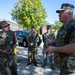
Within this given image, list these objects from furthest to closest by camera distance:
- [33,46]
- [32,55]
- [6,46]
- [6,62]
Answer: [32,55] → [33,46] → [6,62] → [6,46]

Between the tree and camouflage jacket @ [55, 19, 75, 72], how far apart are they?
31064mm

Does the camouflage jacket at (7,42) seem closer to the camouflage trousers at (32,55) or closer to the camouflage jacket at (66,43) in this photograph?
the camouflage jacket at (66,43)

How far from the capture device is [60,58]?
3580 mm

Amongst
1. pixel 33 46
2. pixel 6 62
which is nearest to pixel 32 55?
pixel 33 46

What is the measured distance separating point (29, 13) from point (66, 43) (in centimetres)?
3215

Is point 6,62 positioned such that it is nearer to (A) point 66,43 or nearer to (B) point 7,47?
(B) point 7,47

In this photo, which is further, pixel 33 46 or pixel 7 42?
pixel 33 46

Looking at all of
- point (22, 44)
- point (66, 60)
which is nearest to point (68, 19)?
point (66, 60)

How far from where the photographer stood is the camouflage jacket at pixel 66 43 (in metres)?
3.31

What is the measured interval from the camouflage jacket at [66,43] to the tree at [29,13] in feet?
102

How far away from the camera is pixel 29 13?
116 feet

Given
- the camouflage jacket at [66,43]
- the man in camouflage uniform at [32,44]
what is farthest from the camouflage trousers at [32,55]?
the camouflage jacket at [66,43]

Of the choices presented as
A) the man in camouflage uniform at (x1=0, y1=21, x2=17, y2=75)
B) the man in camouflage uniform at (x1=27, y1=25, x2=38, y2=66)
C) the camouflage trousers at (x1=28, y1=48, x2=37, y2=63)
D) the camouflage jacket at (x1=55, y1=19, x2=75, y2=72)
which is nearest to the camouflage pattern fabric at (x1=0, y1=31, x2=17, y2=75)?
the man in camouflage uniform at (x1=0, y1=21, x2=17, y2=75)

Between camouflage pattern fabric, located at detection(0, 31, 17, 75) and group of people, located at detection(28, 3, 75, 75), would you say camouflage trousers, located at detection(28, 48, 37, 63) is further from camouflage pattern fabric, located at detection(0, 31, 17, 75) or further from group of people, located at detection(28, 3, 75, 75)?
group of people, located at detection(28, 3, 75, 75)
